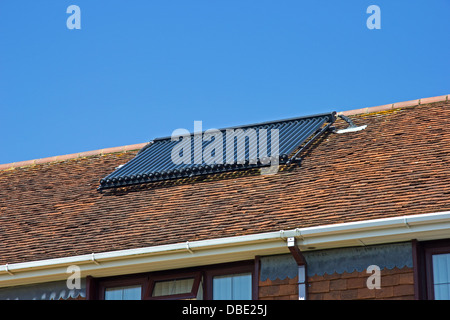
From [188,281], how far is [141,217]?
1.95 m

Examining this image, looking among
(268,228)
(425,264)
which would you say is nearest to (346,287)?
(425,264)

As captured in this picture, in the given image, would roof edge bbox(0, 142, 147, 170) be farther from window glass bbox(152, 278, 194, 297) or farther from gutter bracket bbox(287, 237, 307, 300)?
gutter bracket bbox(287, 237, 307, 300)

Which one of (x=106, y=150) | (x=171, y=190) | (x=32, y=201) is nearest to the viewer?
(x=171, y=190)

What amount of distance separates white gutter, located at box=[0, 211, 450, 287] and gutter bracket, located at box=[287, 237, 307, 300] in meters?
0.10

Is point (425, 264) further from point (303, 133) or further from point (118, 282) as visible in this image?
point (303, 133)

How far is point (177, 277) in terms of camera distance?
46.8 feet

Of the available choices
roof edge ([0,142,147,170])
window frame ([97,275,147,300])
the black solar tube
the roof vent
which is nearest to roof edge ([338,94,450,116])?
the roof vent

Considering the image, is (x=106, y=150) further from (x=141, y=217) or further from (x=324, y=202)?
(x=324, y=202)

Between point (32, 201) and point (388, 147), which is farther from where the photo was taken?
point (32, 201)

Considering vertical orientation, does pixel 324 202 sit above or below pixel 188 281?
A: above

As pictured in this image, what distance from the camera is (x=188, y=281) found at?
558 inches
